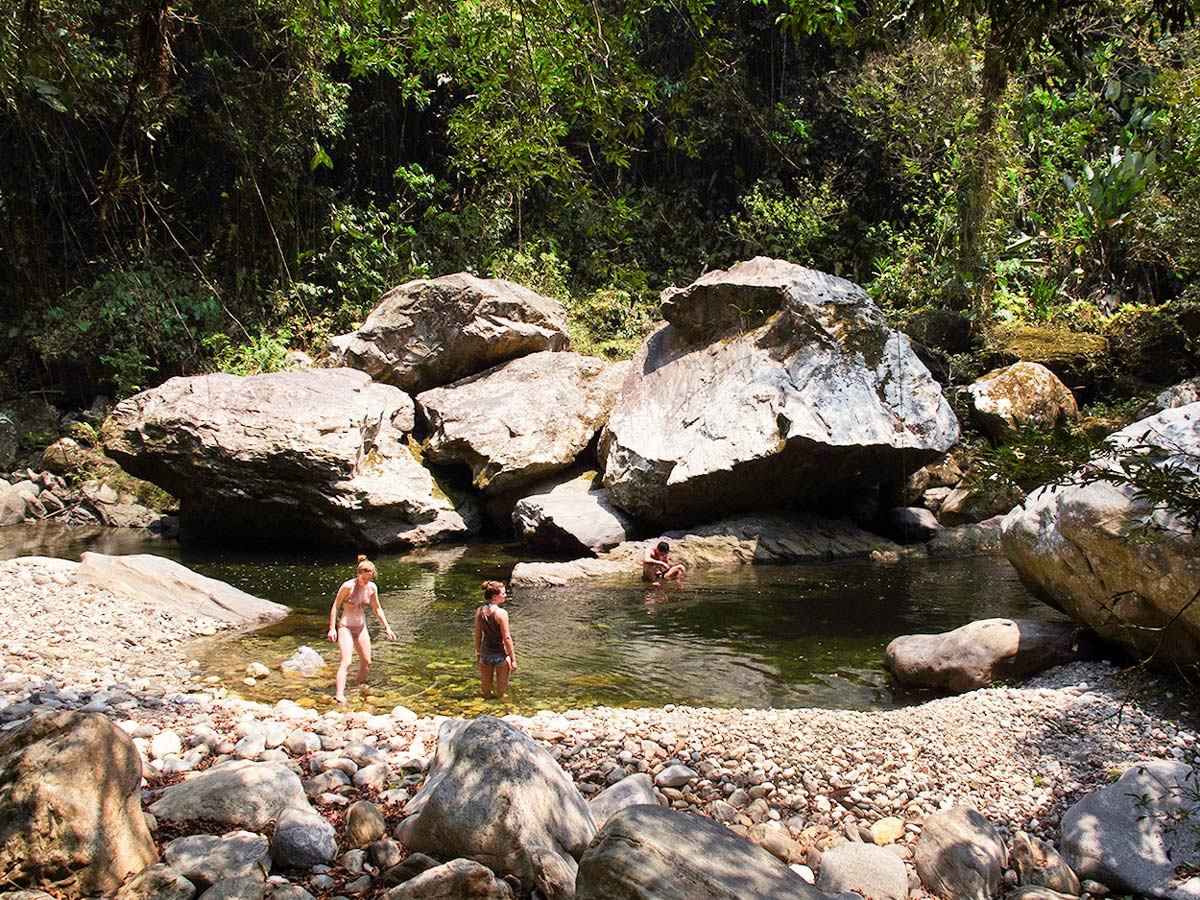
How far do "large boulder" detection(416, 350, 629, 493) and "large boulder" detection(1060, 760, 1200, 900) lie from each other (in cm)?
1111

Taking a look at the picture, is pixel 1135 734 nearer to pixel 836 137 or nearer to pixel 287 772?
pixel 287 772

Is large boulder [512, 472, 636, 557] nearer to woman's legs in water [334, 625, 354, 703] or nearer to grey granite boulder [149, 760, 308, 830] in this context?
woman's legs in water [334, 625, 354, 703]

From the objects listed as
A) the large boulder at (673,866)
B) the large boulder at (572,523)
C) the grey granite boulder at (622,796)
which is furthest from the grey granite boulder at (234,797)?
the large boulder at (572,523)

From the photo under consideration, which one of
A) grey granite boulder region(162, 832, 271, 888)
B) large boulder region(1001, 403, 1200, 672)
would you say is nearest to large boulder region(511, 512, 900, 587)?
large boulder region(1001, 403, 1200, 672)

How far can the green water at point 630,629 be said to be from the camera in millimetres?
7211

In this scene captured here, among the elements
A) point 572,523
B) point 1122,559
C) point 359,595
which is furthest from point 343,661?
point 572,523

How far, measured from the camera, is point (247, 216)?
67.4 ft

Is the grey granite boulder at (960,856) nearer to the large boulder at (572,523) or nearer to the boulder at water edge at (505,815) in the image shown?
the boulder at water edge at (505,815)

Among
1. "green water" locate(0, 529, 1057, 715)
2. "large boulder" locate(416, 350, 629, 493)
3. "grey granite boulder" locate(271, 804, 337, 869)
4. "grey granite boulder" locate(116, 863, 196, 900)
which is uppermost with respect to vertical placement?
"large boulder" locate(416, 350, 629, 493)

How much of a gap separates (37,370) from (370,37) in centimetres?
1987

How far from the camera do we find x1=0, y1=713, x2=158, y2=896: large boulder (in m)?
2.95

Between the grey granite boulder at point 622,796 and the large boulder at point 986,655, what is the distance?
363cm

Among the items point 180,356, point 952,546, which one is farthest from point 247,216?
point 952,546

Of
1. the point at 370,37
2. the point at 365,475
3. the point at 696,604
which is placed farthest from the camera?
the point at 365,475
